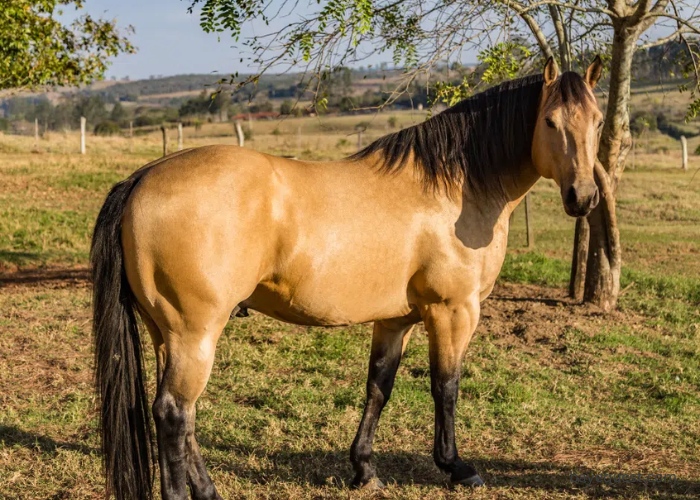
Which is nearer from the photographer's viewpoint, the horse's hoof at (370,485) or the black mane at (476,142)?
the black mane at (476,142)

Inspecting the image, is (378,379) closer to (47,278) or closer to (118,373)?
(118,373)

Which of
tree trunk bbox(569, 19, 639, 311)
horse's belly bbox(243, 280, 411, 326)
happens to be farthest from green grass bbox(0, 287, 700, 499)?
horse's belly bbox(243, 280, 411, 326)

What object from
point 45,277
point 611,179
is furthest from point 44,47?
point 611,179

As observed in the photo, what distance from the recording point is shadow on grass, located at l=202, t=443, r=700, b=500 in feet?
13.3

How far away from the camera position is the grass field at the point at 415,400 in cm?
419

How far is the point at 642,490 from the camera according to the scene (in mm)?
4027

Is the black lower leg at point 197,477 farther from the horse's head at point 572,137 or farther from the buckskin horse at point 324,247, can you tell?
the horse's head at point 572,137

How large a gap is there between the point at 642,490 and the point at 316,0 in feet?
14.9

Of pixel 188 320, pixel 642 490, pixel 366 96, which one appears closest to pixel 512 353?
pixel 642 490

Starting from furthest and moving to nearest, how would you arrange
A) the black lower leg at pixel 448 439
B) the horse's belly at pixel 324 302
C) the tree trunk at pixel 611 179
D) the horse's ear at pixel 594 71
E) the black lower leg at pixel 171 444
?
the tree trunk at pixel 611 179 → the black lower leg at pixel 448 439 → the horse's ear at pixel 594 71 → the horse's belly at pixel 324 302 → the black lower leg at pixel 171 444

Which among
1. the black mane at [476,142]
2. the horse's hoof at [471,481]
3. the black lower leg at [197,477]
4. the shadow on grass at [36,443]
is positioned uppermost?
the black mane at [476,142]

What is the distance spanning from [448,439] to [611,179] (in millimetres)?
5046

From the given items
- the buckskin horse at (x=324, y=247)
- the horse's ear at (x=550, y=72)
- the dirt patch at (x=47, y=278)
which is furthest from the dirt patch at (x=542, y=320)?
the dirt patch at (x=47, y=278)

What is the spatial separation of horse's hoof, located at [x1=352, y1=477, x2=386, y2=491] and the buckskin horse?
0.03ft
